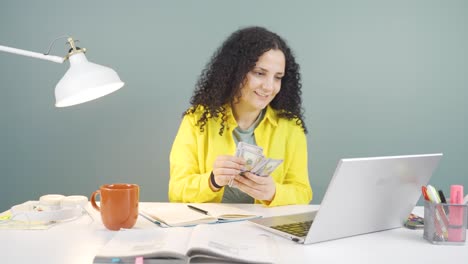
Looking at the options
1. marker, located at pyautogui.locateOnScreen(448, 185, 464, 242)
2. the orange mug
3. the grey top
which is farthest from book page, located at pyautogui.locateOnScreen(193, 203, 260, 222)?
marker, located at pyautogui.locateOnScreen(448, 185, 464, 242)

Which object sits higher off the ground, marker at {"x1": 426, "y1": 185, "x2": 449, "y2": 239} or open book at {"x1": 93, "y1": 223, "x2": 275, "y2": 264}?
marker at {"x1": 426, "y1": 185, "x2": 449, "y2": 239}

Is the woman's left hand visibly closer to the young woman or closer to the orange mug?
the young woman

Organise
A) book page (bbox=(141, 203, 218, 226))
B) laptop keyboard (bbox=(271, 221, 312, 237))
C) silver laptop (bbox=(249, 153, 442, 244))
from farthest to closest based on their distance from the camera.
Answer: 1. book page (bbox=(141, 203, 218, 226))
2. laptop keyboard (bbox=(271, 221, 312, 237))
3. silver laptop (bbox=(249, 153, 442, 244))

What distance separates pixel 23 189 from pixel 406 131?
2.14 meters

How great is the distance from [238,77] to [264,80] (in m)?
0.12

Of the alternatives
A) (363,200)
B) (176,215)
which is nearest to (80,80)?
(176,215)

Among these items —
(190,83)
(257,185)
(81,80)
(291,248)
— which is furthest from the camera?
(190,83)

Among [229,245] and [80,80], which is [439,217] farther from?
[80,80]

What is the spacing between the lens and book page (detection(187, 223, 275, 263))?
104 centimetres

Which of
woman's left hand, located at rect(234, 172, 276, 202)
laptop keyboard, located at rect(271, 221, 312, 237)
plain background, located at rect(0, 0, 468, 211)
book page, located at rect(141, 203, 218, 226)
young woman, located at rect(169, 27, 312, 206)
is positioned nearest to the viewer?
laptop keyboard, located at rect(271, 221, 312, 237)

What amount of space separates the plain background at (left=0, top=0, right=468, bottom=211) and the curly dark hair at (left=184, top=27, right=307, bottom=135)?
1.14 feet

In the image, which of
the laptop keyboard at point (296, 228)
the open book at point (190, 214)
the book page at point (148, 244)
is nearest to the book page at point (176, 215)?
the open book at point (190, 214)

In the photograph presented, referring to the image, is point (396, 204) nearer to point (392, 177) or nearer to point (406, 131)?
point (392, 177)

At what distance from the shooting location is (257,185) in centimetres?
171
